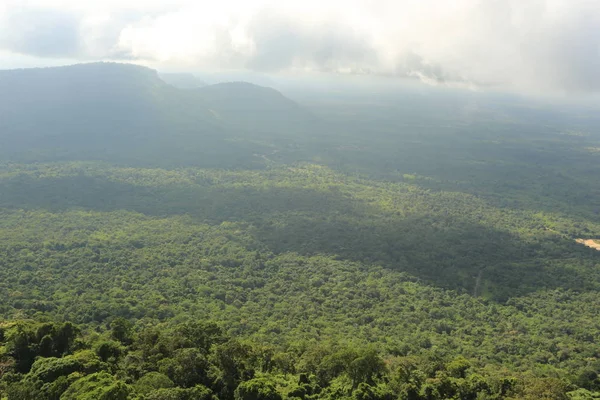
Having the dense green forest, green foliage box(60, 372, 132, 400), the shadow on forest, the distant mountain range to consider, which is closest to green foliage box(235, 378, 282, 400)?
the dense green forest

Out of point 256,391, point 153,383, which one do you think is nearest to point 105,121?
point 153,383

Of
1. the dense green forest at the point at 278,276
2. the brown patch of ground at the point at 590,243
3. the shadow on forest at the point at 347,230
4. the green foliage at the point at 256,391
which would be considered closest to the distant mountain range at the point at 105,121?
the dense green forest at the point at 278,276

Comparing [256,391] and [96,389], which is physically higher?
[96,389]

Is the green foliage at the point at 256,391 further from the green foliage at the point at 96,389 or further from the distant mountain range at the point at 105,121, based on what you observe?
the distant mountain range at the point at 105,121

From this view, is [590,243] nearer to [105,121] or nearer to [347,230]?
[347,230]

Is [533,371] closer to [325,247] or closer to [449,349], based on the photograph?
[449,349]

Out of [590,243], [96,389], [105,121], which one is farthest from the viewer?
[105,121]

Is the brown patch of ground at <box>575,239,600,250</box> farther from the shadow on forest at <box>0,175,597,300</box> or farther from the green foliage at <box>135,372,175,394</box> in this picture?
the green foliage at <box>135,372,175,394</box>

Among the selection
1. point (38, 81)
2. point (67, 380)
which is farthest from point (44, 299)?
point (38, 81)
